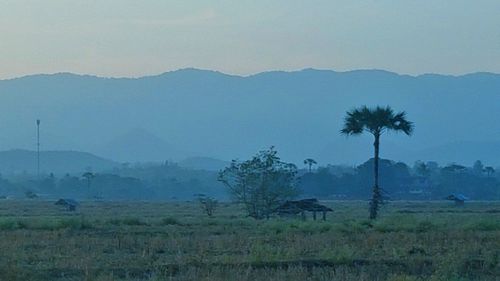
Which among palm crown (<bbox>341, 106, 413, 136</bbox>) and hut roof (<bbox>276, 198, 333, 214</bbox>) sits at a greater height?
palm crown (<bbox>341, 106, 413, 136</bbox>)

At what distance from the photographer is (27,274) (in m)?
21.0

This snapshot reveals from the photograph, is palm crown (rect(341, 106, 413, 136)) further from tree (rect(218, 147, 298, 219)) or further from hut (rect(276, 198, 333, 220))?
tree (rect(218, 147, 298, 219))

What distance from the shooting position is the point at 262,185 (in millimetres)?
60531

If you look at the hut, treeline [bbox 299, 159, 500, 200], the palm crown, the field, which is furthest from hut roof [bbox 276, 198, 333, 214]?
treeline [bbox 299, 159, 500, 200]

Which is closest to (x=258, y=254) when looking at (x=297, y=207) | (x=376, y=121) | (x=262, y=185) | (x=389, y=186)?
(x=376, y=121)

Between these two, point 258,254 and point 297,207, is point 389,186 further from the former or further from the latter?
point 258,254

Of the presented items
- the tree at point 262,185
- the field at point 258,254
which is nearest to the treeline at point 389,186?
the tree at point 262,185

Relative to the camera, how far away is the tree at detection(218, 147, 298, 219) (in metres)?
60.1

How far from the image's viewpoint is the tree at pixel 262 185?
197 ft

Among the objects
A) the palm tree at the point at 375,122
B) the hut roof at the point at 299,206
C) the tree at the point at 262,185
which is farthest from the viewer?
the tree at the point at 262,185

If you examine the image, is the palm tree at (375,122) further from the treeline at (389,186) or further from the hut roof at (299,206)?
the treeline at (389,186)

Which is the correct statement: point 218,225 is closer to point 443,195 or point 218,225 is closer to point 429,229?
point 429,229

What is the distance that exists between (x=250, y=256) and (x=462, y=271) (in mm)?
5339

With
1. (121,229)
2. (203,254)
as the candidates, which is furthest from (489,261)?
(121,229)
